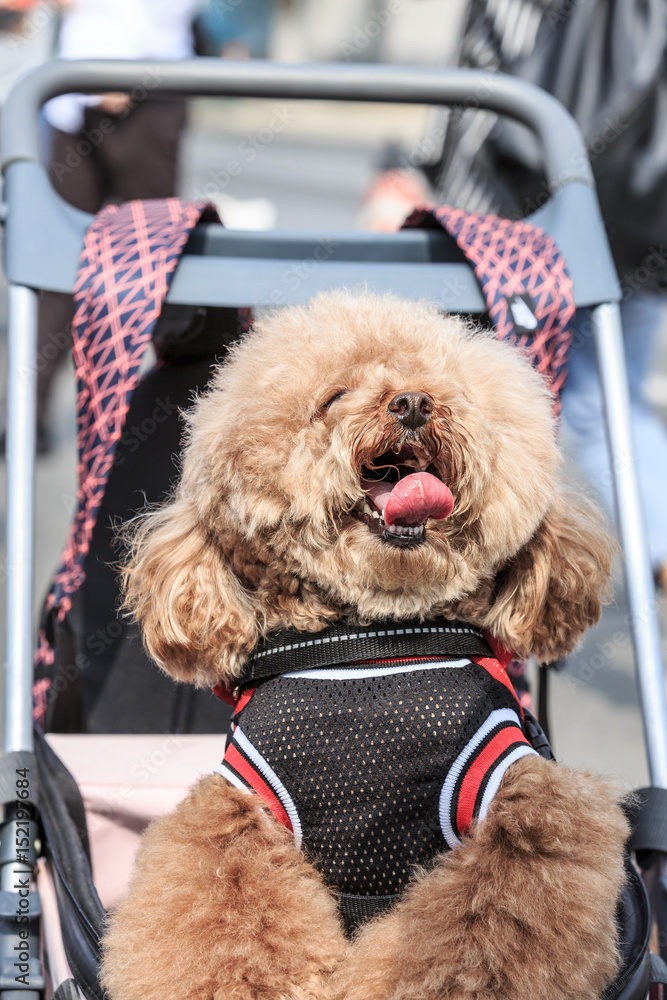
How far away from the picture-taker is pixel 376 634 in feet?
3.71

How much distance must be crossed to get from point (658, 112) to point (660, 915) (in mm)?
1759

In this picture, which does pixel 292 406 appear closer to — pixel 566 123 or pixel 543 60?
pixel 566 123

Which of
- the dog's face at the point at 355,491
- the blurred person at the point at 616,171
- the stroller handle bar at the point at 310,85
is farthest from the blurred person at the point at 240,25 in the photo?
the dog's face at the point at 355,491

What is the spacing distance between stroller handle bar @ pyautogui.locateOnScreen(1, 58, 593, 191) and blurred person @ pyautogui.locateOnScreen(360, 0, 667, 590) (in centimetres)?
37

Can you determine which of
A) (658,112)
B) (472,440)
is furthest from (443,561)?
(658,112)

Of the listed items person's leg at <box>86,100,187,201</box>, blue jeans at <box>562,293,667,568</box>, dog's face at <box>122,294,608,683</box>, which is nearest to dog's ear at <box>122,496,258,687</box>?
dog's face at <box>122,294,608,683</box>

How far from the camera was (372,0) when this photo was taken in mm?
12992

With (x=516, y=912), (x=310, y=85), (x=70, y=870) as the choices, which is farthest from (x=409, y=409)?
(x=310, y=85)

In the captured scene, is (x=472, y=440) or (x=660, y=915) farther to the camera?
(x=660, y=915)

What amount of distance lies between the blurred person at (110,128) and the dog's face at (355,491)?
1571 mm

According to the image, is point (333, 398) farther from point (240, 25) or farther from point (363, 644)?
point (240, 25)

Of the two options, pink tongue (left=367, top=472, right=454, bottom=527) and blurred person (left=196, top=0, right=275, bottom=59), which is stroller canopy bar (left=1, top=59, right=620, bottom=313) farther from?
blurred person (left=196, top=0, right=275, bottom=59)

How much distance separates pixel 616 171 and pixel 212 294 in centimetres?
120

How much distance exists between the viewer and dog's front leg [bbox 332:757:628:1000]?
0.90m
